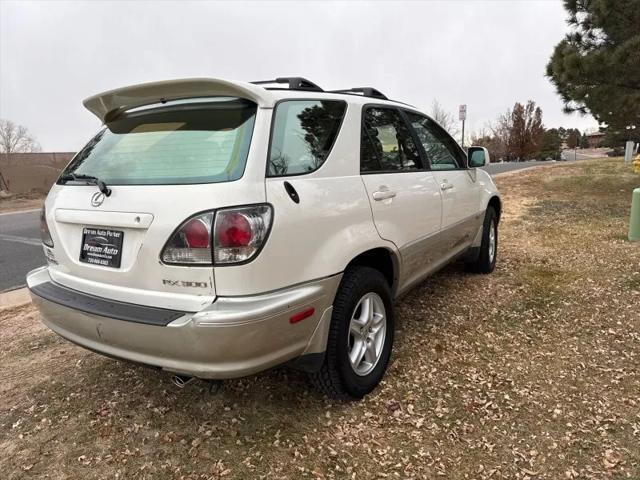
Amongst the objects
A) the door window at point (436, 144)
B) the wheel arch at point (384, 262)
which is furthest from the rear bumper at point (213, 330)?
the door window at point (436, 144)

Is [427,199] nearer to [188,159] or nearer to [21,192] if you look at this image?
[188,159]

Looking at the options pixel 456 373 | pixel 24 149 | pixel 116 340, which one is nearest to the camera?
pixel 116 340

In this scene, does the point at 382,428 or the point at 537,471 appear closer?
the point at 537,471

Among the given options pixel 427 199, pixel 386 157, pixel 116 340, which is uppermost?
pixel 386 157

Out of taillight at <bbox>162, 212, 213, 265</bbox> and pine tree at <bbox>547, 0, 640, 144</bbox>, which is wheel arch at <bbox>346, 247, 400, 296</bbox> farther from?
pine tree at <bbox>547, 0, 640, 144</bbox>

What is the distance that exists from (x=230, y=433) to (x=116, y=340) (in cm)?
79

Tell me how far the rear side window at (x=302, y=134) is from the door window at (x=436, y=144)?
1103 millimetres

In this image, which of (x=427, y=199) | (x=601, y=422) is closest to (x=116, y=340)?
(x=427, y=199)

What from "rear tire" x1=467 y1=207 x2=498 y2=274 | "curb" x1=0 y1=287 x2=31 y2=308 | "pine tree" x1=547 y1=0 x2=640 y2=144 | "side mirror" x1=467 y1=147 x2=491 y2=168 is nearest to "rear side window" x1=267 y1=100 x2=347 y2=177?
"side mirror" x1=467 y1=147 x2=491 y2=168

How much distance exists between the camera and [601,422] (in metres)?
2.49

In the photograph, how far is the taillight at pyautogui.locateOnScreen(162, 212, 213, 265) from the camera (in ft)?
6.50

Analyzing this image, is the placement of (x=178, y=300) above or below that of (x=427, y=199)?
below

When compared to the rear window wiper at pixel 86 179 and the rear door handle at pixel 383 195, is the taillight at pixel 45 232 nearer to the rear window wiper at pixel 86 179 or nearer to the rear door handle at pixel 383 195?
the rear window wiper at pixel 86 179

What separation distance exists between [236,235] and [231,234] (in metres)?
0.02
